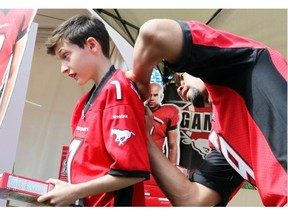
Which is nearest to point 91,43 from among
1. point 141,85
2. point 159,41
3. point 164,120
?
point 141,85

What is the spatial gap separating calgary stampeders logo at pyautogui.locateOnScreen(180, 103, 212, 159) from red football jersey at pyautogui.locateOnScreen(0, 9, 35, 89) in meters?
1.67

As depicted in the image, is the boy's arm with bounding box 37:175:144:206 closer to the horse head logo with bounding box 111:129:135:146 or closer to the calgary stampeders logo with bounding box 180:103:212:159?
the horse head logo with bounding box 111:129:135:146

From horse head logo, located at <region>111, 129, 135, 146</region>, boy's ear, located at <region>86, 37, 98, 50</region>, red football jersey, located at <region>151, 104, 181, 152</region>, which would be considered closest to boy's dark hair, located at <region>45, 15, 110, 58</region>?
boy's ear, located at <region>86, 37, 98, 50</region>

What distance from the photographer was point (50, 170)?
3.31m

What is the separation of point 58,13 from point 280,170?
289 cm

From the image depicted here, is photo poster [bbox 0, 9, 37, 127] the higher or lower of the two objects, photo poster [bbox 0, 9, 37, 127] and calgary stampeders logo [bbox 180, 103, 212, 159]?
the higher

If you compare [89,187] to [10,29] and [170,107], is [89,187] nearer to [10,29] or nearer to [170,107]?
[10,29]

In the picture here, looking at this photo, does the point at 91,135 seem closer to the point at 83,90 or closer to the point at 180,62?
the point at 180,62

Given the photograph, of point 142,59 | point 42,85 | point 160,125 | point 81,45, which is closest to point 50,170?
point 42,85

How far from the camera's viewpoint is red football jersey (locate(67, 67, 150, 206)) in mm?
642

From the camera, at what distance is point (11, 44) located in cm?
95

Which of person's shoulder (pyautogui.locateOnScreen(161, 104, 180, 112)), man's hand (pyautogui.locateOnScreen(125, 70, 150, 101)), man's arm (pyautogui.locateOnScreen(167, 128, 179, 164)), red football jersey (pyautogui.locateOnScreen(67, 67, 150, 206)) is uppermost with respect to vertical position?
man's hand (pyautogui.locateOnScreen(125, 70, 150, 101))

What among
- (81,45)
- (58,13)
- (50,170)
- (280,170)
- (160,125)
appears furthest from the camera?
(50,170)

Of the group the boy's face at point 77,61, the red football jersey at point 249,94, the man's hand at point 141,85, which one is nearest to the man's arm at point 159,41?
the red football jersey at point 249,94
